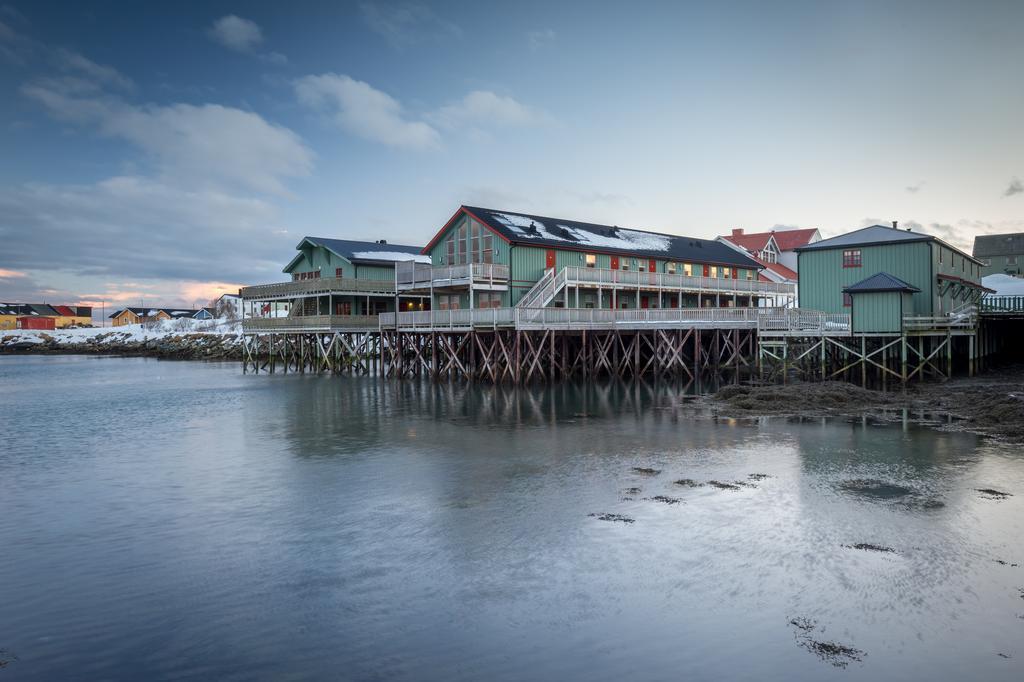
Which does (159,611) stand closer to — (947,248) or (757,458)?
(757,458)

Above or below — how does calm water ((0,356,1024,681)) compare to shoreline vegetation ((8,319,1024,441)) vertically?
below

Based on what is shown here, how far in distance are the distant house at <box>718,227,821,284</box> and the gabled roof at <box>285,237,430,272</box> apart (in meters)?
39.9

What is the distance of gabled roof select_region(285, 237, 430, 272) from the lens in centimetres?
5409

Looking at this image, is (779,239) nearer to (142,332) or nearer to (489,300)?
(489,300)

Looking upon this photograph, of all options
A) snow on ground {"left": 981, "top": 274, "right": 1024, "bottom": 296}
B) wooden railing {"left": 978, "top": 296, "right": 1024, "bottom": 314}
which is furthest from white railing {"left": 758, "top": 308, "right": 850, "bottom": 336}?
snow on ground {"left": 981, "top": 274, "right": 1024, "bottom": 296}

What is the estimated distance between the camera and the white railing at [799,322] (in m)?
35.1

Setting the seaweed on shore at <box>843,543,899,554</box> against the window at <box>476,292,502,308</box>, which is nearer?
the seaweed on shore at <box>843,543,899,554</box>

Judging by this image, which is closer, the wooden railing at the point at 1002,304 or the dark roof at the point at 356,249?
the wooden railing at the point at 1002,304

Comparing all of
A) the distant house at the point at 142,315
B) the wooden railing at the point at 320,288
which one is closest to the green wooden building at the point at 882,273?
the wooden railing at the point at 320,288

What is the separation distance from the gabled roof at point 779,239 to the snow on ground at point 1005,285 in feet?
64.9

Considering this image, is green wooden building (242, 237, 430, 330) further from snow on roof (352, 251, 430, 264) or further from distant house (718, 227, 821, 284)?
distant house (718, 227, 821, 284)

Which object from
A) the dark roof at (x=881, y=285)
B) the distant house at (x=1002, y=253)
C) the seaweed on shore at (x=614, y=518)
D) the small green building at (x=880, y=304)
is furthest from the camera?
the distant house at (x=1002, y=253)

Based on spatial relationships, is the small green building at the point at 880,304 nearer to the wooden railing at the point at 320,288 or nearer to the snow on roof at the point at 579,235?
the snow on roof at the point at 579,235

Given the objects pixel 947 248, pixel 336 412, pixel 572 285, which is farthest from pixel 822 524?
pixel 947 248
